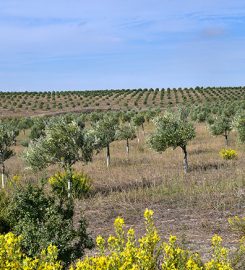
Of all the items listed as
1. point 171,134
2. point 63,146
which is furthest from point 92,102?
point 63,146

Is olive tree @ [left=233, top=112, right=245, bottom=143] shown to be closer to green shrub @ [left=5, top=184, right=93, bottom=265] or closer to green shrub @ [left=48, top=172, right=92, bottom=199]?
green shrub @ [left=48, top=172, right=92, bottom=199]

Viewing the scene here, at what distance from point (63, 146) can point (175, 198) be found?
5.32 meters

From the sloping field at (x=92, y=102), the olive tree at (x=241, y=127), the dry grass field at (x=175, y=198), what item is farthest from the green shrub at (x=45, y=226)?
the sloping field at (x=92, y=102)

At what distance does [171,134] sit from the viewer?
24.0 m

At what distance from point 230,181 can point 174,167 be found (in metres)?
8.02

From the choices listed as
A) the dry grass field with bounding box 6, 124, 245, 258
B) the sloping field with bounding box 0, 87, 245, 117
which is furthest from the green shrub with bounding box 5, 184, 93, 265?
the sloping field with bounding box 0, 87, 245, 117

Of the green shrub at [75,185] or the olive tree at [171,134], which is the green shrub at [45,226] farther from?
the olive tree at [171,134]

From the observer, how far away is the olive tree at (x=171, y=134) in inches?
947

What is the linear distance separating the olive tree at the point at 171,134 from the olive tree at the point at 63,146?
626cm

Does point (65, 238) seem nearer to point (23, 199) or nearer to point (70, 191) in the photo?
point (23, 199)

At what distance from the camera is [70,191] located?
1800 centimetres

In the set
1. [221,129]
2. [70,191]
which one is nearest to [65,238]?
[70,191]

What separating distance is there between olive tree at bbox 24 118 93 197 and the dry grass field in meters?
1.87

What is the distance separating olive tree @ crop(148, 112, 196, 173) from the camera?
78.9ft
